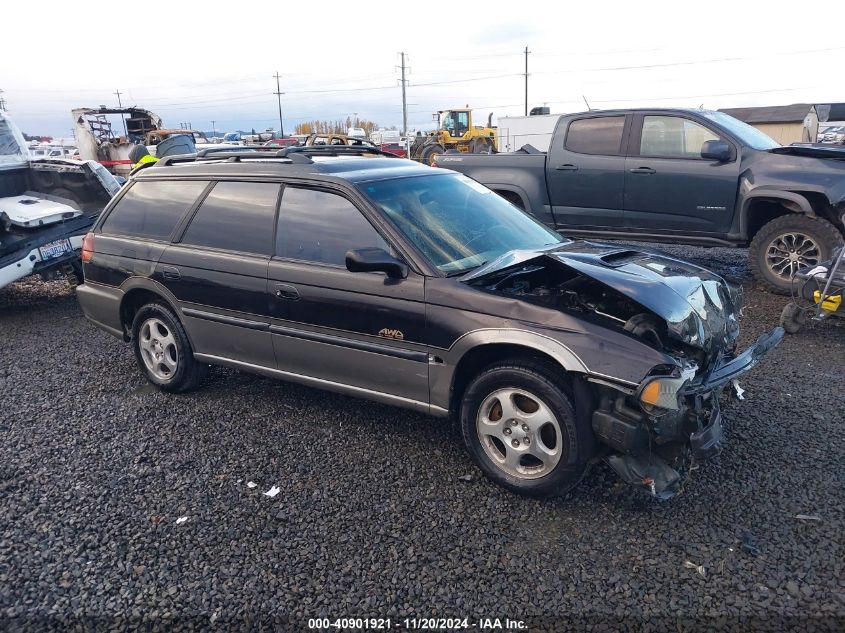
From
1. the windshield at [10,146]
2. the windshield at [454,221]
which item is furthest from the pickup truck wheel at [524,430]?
the windshield at [10,146]

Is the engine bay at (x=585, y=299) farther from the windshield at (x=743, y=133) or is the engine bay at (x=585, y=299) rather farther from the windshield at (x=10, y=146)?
the windshield at (x=10, y=146)

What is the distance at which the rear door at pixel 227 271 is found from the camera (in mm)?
4129

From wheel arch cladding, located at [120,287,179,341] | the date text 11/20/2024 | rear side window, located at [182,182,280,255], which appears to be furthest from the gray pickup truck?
the date text 11/20/2024

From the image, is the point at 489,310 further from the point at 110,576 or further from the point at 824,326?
the point at 824,326

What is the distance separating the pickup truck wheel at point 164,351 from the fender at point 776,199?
5771mm

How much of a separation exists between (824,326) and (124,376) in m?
6.29

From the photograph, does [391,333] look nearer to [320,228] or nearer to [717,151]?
[320,228]

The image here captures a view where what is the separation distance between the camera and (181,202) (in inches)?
182

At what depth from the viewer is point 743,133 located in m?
7.29

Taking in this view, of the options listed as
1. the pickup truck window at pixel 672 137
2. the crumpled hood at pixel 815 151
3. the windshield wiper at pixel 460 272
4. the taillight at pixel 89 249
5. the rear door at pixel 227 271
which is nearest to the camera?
the windshield wiper at pixel 460 272

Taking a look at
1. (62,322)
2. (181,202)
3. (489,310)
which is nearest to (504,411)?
(489,310)

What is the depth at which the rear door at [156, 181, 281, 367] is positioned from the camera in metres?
4.13

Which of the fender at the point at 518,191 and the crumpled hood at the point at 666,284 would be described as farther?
the fender at the point at 518,191

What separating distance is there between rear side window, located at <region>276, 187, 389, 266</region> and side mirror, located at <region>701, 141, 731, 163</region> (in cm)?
491
